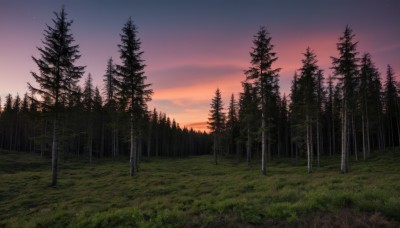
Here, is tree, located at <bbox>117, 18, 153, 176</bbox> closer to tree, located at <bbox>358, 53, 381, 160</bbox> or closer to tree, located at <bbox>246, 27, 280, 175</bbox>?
tree, located at <bbox>246, 27, 280, 175</bbox>

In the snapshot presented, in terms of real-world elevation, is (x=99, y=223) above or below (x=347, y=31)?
below

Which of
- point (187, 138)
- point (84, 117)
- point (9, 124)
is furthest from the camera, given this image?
point (187, 138)

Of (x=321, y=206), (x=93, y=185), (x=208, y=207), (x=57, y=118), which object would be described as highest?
(x=57, y=118)

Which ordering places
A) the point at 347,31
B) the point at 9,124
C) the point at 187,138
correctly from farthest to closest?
the point at 187,138
the point at 9,124
the point at 347,31

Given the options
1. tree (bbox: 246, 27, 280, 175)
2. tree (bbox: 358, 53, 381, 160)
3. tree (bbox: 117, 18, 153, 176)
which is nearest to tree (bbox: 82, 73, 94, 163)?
tree (bbox: 117, 18, 153, 176)

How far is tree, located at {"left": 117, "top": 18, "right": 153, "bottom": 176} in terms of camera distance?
85.9 feet

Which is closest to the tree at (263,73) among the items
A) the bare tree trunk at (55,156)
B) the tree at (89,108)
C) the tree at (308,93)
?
the tree at (308,93)

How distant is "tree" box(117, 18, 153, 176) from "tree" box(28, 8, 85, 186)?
4923mm

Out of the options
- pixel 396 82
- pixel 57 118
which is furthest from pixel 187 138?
pixel 57 118

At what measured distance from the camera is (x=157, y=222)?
320 inches

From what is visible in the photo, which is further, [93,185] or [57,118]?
[57,118]

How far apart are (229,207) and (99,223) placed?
5.20 metres

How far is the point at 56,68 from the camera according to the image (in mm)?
21922

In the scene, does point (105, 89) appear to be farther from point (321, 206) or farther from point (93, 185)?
point (321, 206)
